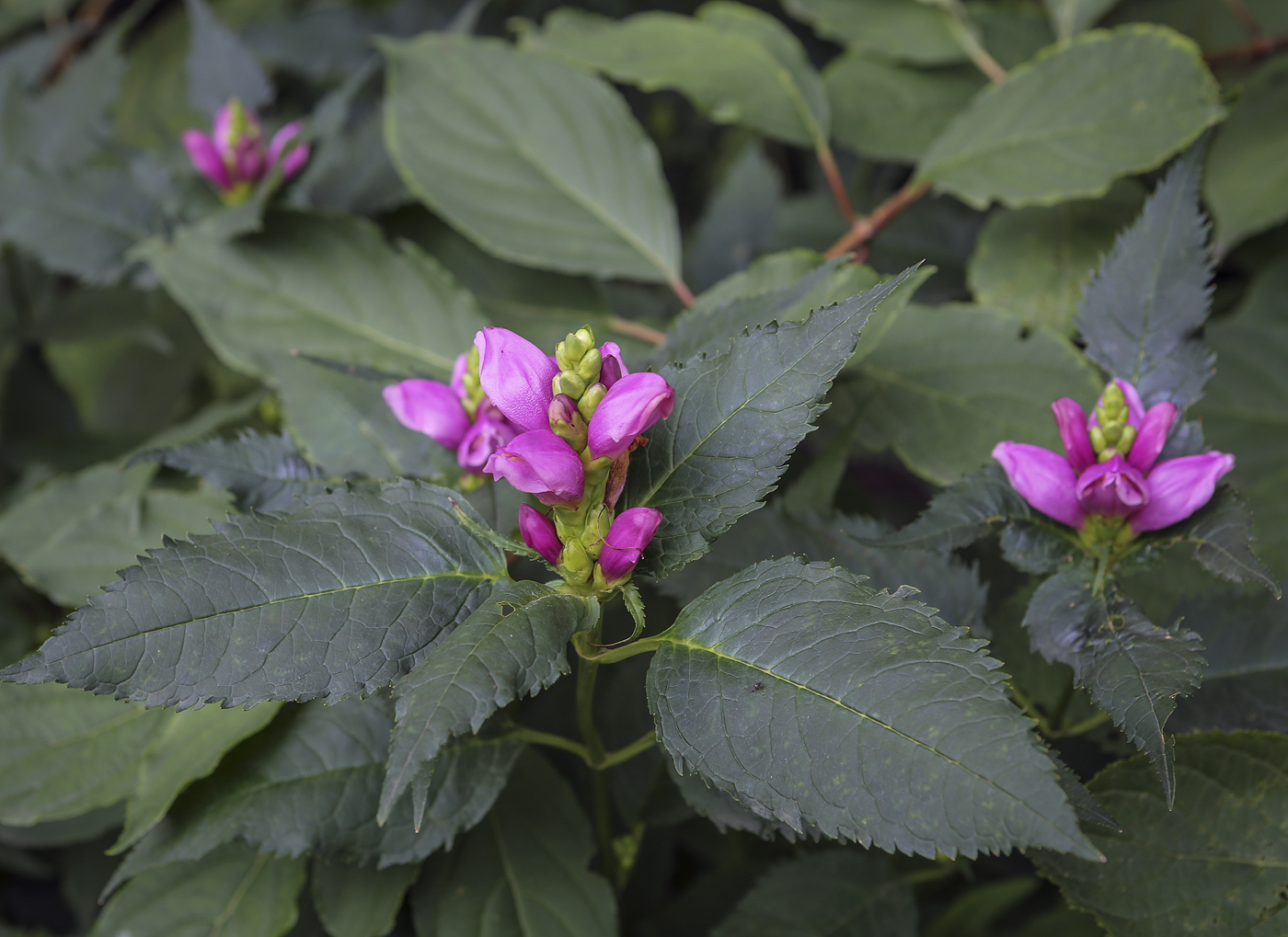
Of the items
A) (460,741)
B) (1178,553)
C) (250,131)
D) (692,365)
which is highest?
(250,131)

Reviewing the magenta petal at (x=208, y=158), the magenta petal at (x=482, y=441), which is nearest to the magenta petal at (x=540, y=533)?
the magenta petal at (x=482, y=441)

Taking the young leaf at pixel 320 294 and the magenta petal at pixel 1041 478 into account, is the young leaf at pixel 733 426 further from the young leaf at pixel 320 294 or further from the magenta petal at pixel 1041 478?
the young leaf at pixel 320 294

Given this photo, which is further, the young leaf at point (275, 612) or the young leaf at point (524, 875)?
the young leaf at point (524, 875)

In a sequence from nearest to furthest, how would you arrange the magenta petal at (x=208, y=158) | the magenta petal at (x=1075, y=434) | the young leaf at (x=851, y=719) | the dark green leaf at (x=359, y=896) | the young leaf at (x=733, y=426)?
the young leaf at (x=851, y=719) < the young leaf at (x=733, y=426) < the magenta petal at (x=1075, y=434) < the dark green leaf at (x=359, y=896) < the magenta petal at (x=208, y=158)

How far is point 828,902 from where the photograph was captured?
0.88m

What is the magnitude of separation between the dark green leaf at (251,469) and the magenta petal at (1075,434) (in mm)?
547

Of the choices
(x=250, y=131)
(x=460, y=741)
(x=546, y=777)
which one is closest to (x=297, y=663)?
(x=460, y=741)

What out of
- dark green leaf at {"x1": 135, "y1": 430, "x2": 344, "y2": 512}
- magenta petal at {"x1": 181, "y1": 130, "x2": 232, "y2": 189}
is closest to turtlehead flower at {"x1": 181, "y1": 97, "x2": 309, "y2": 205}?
magenta petal at {"x1": 181, "y1": 130, "x2": 232, "y2": 189}

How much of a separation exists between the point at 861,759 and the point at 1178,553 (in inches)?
23.0

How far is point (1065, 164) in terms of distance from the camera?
3.23 ft

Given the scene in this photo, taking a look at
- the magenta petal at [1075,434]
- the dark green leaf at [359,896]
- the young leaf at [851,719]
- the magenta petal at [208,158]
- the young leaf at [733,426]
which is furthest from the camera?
the magenta petal at [208,158]

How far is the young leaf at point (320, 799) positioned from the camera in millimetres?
701

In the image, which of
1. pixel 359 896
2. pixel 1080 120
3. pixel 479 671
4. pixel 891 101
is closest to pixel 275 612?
pixel 479 671

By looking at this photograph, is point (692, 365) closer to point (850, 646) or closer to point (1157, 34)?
point (850, 646)
